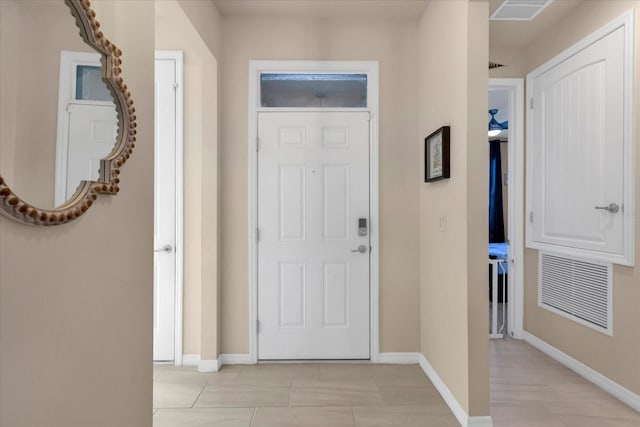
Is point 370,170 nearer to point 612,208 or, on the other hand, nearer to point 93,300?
point 612,208

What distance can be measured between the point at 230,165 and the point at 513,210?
105 inches

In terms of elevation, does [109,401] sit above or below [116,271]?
below

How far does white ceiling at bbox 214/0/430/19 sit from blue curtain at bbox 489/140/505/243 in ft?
12.0

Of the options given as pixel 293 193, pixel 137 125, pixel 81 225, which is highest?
pixel 137 125

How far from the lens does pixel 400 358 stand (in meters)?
2.96

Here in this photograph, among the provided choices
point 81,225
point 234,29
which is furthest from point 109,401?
point 234,29

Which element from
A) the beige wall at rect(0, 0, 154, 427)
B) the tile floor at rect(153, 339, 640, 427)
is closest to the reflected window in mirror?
the beige wall at rect(0, 0, 154, 427)

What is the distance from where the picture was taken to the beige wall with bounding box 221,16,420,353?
9.71ft

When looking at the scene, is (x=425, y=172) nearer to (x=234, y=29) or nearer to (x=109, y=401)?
(x=234, y=29)

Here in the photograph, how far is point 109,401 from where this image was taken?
1327 millimetres

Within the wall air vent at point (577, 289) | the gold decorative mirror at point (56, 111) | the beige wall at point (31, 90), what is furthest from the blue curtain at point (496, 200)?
the beige wall at point (31, 90)

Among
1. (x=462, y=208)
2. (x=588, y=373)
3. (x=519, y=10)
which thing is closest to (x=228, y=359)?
(x=462, y=208)

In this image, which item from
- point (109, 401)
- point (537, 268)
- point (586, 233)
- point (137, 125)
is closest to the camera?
point (109, 401)

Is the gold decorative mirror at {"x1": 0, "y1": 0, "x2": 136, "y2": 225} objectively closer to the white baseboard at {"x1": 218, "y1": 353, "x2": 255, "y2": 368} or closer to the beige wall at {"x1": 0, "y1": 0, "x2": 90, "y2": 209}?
the beige wall at {"x1": 0, "y1": 0, "x2": 90, "y2": 209}
